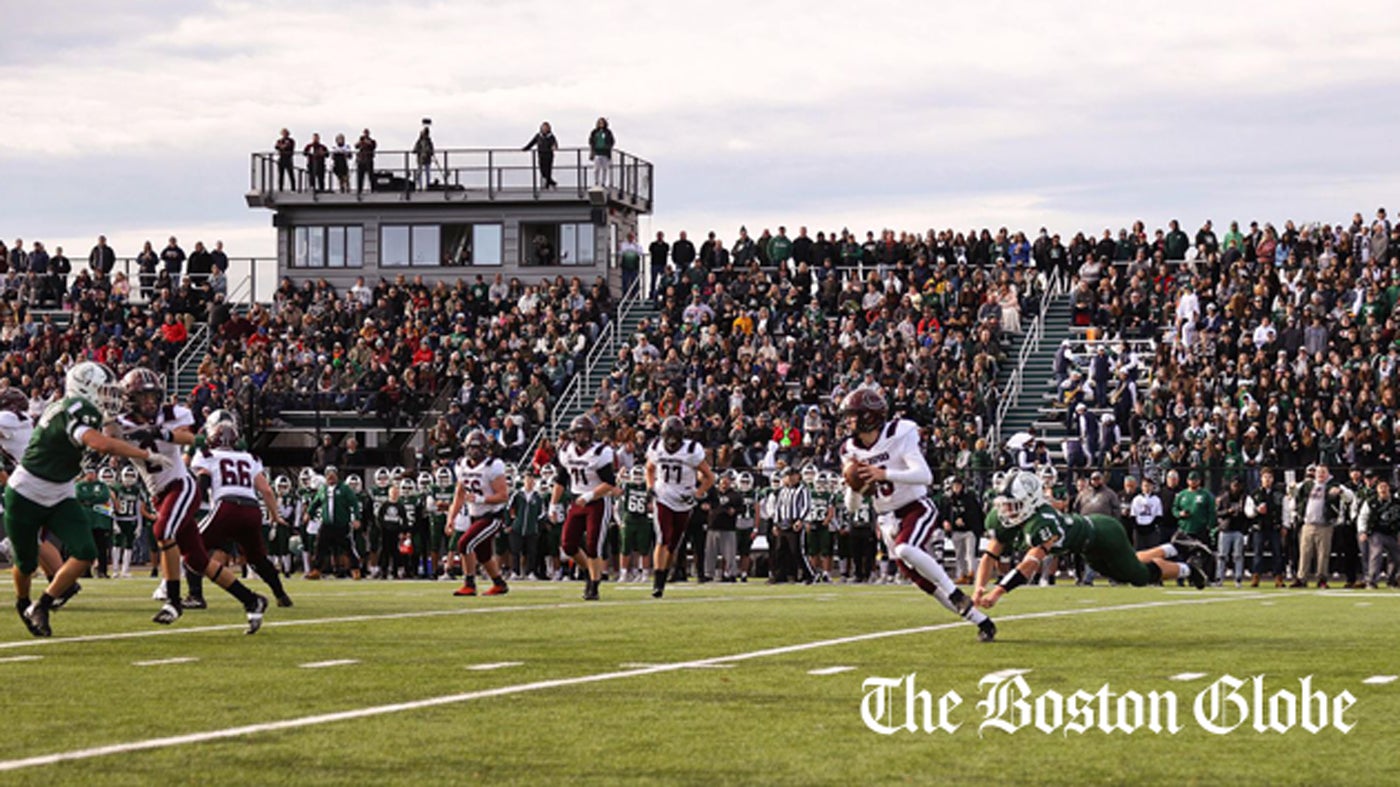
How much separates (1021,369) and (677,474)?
14791mm

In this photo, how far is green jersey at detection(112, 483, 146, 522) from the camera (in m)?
28.0

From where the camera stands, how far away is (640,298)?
40.4 m

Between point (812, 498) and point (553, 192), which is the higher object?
point (553, 192)

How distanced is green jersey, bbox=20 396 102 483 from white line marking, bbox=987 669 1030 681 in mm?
5938

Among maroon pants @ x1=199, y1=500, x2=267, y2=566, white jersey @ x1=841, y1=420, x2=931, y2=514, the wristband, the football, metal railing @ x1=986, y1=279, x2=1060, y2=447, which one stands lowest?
the wristband

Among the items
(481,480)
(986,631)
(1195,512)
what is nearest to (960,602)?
(986,631)

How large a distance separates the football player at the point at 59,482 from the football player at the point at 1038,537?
5.55m

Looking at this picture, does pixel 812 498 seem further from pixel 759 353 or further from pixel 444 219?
pixel 444 219

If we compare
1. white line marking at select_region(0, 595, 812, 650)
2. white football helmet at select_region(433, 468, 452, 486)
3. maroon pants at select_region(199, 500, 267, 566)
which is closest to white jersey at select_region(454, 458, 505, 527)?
white line marking at select_region(0, 595, 812, 650)

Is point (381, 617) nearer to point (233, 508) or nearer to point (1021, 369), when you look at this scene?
point (233, 508)

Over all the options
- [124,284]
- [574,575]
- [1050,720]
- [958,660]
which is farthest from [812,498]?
[124,284]

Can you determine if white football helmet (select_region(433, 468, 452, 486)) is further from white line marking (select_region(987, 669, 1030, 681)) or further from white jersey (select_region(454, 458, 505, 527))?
white line marking (select_region(987, 669, 1030, 681))

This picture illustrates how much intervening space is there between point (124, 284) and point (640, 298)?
11.8m

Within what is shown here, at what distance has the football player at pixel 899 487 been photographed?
12.2m
